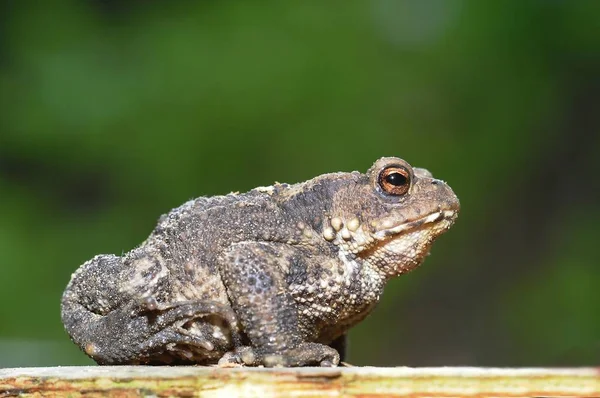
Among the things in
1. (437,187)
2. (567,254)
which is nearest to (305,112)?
(567,254)

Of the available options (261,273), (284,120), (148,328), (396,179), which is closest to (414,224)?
(396,179)

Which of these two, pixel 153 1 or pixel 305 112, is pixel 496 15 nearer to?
pixel 305 112

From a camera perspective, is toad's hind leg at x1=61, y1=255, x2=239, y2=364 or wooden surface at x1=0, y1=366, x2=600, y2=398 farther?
toad's hind leg at x1=61, y1=255, x2=239, y2=364

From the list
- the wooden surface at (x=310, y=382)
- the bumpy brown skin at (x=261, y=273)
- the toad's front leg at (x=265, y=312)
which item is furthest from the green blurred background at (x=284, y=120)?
the wooden surface at (x=310, y=382)

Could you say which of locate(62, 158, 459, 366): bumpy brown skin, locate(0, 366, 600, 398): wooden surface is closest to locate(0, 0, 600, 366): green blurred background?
locate(62, 158, 459, 366): bumpy brown skin

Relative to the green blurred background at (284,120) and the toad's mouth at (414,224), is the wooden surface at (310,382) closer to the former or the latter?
the toad's mouth at (414,224)

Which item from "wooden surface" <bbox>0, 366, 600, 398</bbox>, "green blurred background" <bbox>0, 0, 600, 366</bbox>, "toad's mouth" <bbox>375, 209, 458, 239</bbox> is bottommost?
"wooden surface" <bbox>0, 366, 600, 398</bbox>

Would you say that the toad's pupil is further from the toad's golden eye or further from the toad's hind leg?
the toad's hind leg
